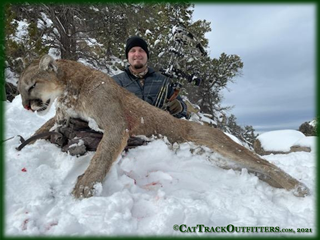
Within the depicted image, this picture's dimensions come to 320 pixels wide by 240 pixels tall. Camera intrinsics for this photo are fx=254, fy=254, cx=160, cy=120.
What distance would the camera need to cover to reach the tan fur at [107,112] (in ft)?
9.86

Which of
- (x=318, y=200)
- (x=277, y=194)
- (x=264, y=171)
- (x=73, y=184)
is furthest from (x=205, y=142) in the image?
(x=73, y=184)

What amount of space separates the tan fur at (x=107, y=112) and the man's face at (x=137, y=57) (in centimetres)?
259

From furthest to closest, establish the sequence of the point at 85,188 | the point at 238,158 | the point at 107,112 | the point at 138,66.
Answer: the point at 138,66 < the point at 238,158 < the point at 107,112 < the point at 85,188

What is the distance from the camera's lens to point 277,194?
3145 millimetres

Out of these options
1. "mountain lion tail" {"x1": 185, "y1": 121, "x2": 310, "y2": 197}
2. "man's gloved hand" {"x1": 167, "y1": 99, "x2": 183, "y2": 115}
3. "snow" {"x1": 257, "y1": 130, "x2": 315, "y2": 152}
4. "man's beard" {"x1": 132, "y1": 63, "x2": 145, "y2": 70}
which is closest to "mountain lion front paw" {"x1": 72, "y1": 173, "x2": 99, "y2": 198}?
"mountain lion tail" {"x1": 185, "y1": 121, "x2": 310, "y2": 197}

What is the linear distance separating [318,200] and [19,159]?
3439 millimetres

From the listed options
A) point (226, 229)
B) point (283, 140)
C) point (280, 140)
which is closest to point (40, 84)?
point (226, 229)

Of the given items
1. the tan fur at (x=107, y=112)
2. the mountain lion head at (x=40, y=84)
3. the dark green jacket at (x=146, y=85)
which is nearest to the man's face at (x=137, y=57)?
the dark green jacket at (x=146, y=85)

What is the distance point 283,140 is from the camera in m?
→ 9.92

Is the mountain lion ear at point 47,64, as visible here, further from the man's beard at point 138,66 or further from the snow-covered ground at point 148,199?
the man's beard at point 138,66

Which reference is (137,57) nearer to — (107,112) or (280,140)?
(107,112)

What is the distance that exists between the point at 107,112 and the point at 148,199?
1.16 m

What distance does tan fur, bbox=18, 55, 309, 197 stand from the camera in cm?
300

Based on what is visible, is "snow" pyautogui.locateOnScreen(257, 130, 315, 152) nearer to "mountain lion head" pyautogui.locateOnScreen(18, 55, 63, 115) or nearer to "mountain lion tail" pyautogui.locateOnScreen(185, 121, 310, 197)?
"mountain lion tail" pyautogui.locateOnScreen(185, 121, 310, 197)
